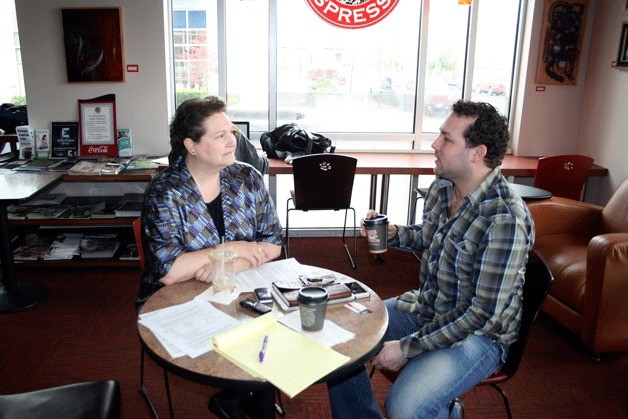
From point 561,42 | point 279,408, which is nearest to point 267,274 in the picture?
point 279,408

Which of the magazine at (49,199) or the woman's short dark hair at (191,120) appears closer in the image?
the woman's short dark hair at (191,120)

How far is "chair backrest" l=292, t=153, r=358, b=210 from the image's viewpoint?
348 centimetres

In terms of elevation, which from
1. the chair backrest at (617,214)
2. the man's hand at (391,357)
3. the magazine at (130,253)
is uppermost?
the chair backrest at (617,214)

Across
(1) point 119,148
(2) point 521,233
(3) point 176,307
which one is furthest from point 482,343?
(1) point 119,148

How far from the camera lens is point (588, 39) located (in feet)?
14.4

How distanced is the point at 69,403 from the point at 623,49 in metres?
4.31

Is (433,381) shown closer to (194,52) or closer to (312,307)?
(312,307)

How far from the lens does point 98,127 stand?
4.01 m

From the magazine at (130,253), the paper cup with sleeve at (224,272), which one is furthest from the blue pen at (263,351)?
the magazine at (130,253)

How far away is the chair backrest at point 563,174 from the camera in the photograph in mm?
3807

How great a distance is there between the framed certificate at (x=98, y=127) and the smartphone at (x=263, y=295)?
112 inches

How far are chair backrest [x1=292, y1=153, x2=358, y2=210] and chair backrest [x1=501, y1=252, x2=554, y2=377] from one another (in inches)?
75.3

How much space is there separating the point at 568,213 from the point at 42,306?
10.9 ft

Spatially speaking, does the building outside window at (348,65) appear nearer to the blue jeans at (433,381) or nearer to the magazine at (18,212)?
the magazine at (18,212)
